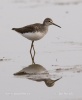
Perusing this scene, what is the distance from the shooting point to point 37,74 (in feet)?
35.4

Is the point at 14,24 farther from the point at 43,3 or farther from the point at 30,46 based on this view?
the point at 43,3

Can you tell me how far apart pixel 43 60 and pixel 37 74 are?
126cm

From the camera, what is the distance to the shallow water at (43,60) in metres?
9.60

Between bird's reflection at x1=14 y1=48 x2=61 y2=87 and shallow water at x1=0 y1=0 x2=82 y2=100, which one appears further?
bird's reflection at x1=14 y1=48 x2=61 y2=87

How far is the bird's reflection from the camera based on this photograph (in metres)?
10.3

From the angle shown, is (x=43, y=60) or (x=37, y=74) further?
(x=43, y=60)

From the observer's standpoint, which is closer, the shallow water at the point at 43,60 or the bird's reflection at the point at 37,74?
the shallow water at the point at 43,60

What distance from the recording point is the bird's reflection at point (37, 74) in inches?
404

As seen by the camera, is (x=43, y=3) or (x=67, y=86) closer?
(x=67, y=86)

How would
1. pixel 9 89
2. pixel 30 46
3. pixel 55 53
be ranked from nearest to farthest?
pixel 9 89 < pixel 55 53 < pixel 30 46

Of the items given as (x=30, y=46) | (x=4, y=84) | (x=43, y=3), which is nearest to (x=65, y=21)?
(x=30, y=46)

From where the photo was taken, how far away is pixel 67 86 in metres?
9.87

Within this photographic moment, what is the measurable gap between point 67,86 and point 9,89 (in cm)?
114

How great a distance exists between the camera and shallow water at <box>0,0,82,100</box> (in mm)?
9602
